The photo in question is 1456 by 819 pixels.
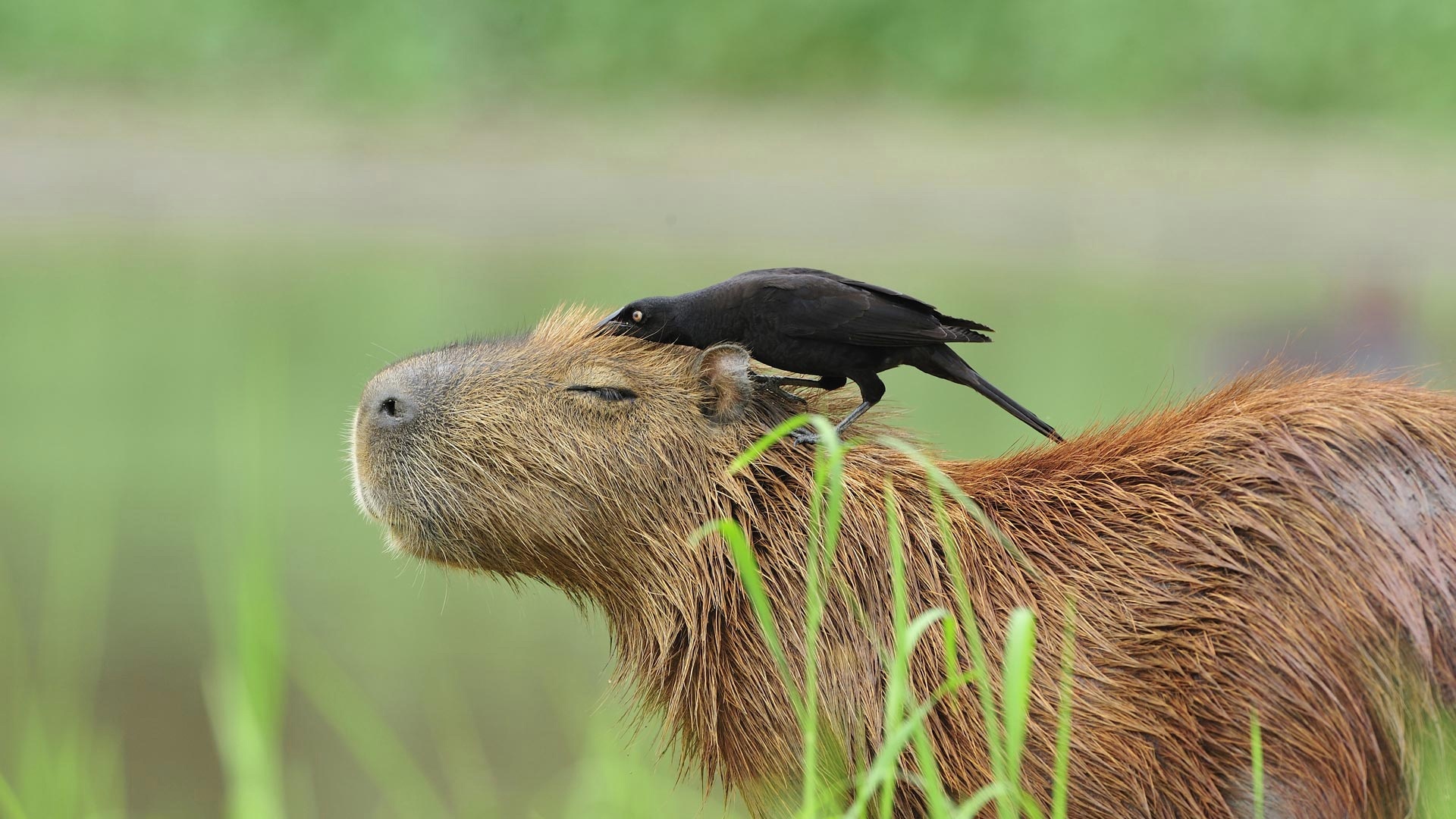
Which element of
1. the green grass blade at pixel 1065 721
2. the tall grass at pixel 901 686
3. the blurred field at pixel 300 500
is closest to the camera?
the tall grass at pixel 901 686

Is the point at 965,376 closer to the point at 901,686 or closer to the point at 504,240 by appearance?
the point at 901,686

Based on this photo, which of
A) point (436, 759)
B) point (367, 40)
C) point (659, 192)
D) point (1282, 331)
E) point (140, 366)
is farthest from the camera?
point (367, 40)

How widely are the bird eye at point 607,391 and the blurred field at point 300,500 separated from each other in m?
0.45

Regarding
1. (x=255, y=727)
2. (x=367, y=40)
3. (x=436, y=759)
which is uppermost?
(x=367, y=40)

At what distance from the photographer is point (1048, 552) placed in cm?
273

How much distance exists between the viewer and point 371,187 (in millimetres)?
16297

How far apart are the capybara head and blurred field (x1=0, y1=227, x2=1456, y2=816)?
22cm

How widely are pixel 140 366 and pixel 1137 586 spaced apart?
11106 millimetres

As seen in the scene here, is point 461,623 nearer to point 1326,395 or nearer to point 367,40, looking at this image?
point 1326,395

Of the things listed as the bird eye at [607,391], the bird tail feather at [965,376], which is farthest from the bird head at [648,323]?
the bird tail feather at [965,376]

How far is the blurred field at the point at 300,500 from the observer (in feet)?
17.5

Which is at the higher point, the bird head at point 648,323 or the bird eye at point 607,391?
the bird head at point 648,323

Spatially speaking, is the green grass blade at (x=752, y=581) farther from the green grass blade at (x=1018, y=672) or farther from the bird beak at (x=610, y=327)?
the bird beak at (x=610, y=327)

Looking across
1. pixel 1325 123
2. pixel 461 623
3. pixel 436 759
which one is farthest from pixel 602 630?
pixel 1325 123
